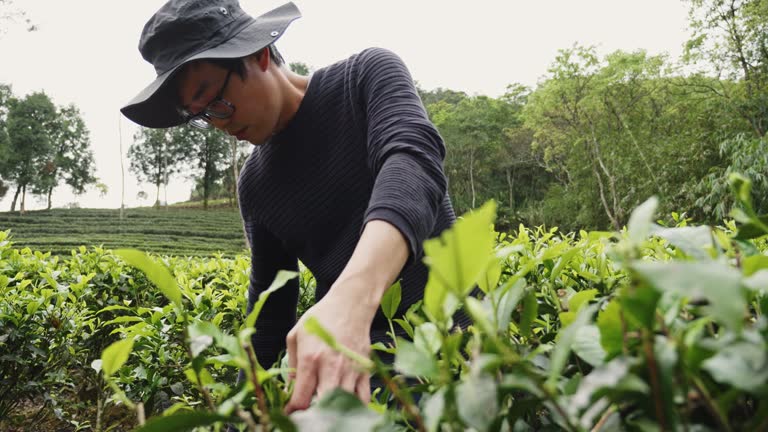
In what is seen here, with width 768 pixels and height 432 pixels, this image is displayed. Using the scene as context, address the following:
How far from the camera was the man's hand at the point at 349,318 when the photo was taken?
24.0 inches

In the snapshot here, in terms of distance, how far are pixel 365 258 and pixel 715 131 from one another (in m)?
15.9

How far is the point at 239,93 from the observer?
1.33m

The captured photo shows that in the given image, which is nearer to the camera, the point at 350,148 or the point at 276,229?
the point at 350,148

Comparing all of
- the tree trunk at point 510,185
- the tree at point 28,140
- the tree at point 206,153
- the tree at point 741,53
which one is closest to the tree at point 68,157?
the tree at point 28,140

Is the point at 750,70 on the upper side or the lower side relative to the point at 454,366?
upper

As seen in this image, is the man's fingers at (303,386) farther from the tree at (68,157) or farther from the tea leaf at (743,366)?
the tree at (68,157)

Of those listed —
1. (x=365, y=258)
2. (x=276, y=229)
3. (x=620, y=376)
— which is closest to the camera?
(x=620, y=376)

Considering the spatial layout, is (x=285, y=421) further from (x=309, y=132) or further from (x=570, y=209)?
(x=570, y=209)

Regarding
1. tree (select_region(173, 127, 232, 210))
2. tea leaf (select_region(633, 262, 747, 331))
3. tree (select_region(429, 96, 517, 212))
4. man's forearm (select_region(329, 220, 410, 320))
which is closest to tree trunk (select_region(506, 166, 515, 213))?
tree (select_region(429, 96, 517, 212))

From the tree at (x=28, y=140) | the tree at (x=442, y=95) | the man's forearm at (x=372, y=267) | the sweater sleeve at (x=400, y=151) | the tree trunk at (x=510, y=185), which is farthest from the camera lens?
the tree at (x=442, y=95)

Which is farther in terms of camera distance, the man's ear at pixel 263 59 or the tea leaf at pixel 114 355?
the man's ear at pixel 263 59

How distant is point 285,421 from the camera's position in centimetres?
32

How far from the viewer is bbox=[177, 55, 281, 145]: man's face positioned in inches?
51.3

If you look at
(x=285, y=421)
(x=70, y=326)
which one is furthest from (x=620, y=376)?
(x=70, y=326)
